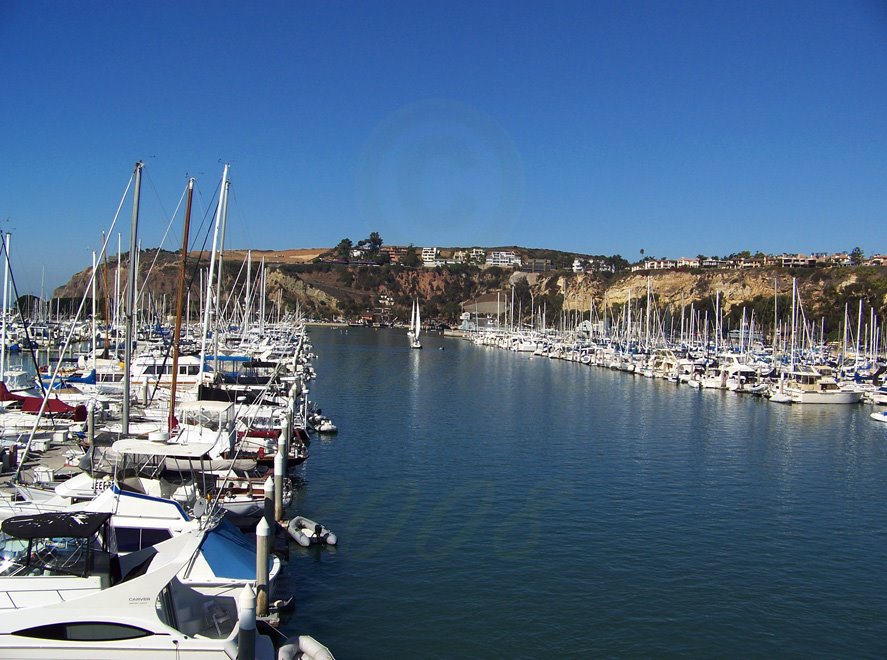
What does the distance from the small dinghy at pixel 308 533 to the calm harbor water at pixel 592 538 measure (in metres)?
0.36

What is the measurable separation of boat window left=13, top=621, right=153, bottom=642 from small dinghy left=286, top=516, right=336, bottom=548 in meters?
9.87

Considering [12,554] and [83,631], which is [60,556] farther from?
[83,631]

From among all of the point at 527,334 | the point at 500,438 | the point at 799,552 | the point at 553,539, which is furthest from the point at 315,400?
the point at 527,334

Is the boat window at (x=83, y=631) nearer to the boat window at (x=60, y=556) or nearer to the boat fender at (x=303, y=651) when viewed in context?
the boat window at (x=60, y=556)

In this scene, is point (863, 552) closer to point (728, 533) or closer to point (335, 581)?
point (728, 533)

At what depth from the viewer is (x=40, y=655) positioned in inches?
548

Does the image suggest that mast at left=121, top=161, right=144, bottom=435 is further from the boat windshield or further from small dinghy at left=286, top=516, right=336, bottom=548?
the boat windshield

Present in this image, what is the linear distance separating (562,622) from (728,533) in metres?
10.3

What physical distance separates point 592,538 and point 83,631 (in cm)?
1674

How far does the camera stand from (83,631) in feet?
45.9

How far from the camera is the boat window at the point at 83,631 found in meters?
14.0

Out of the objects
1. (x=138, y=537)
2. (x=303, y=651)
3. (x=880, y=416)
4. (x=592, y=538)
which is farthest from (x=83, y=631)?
(x=880, y=416)

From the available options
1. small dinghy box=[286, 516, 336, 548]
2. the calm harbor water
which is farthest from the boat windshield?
small dinghy box=[286, 516, 336, 548]

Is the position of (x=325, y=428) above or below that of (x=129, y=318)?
below
